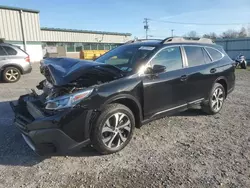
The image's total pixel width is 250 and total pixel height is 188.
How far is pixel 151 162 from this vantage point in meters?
3.26

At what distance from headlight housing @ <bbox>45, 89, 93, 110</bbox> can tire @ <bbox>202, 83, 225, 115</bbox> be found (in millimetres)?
3211

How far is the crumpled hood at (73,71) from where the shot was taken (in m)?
3.35

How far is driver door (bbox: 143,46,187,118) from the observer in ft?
12.7

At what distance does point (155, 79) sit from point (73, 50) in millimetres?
36790

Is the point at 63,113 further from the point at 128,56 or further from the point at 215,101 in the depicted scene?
the point at 215,101

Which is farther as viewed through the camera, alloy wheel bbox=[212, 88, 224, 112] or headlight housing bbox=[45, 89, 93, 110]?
alloy wheel bbox=[212, 88, 224, 112]

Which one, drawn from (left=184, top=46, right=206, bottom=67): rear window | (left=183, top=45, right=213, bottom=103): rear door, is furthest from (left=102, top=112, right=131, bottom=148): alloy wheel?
(left=184, top=46, right=206, bottom=67): rear window

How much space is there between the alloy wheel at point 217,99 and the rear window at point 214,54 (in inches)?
29.4

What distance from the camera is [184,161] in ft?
10.8

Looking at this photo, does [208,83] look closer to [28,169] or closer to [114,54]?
[114,54]

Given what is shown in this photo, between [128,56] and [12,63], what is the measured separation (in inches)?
295

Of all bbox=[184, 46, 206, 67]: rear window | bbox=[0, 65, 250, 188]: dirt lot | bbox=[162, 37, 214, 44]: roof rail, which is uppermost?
bbox=[162, 37, 214, 44]: roof rail

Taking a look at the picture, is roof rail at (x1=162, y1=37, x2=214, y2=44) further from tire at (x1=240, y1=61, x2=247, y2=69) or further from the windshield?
tire at (x1=240, y1=61, x2=247, y2=69)

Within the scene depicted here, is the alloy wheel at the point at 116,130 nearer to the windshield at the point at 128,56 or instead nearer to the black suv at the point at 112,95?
the black suv at the point at 112,95
